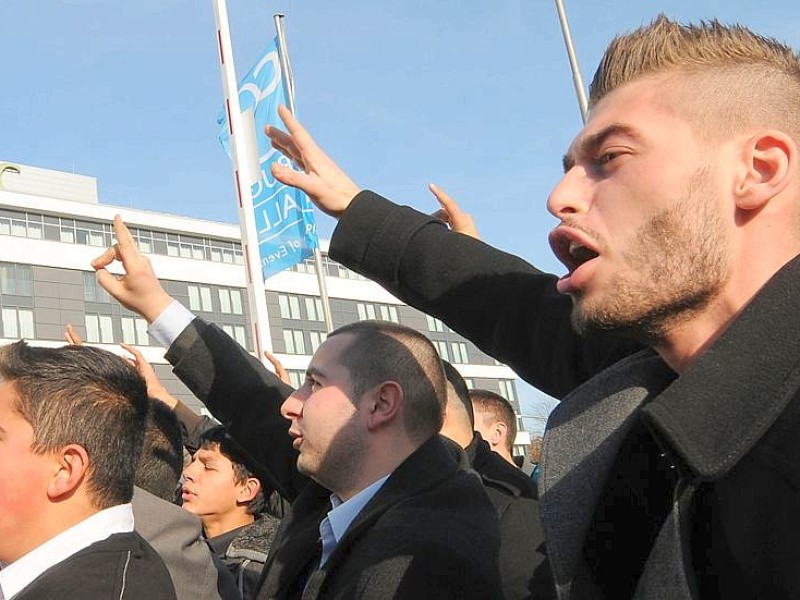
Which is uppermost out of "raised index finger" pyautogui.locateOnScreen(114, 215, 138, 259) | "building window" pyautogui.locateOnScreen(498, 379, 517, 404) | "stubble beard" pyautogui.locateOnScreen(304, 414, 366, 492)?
"building window" pyautogui.locateOnScreen(498, 379, 517, 404)

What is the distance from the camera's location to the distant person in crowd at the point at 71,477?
256cm

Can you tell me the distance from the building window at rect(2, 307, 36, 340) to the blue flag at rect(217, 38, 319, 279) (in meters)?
30.3

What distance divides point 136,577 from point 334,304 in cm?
4665

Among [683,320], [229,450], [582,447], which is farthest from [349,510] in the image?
[229,450]

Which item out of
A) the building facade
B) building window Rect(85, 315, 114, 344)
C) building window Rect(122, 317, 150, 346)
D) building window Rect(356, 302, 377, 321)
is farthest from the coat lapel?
building window Rect(356, 302, 377, 321)

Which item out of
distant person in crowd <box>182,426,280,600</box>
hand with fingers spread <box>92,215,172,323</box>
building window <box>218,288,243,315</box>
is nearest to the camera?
hand with fingers spread <box>92,215,172,323</box>

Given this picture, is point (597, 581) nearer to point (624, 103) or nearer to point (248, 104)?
point (624, 103)

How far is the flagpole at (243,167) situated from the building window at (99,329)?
31733 mm

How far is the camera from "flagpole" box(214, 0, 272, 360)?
892cm

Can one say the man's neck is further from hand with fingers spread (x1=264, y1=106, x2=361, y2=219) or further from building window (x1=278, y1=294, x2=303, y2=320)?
building window (x1=278, y1=294, x2=303, y2=320)

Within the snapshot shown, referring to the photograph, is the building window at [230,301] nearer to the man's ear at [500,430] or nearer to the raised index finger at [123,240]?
the man's ear at [500,430]

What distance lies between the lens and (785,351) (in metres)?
1.41

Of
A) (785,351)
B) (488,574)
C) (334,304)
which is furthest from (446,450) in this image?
(334,304)

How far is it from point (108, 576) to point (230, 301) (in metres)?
43.3
